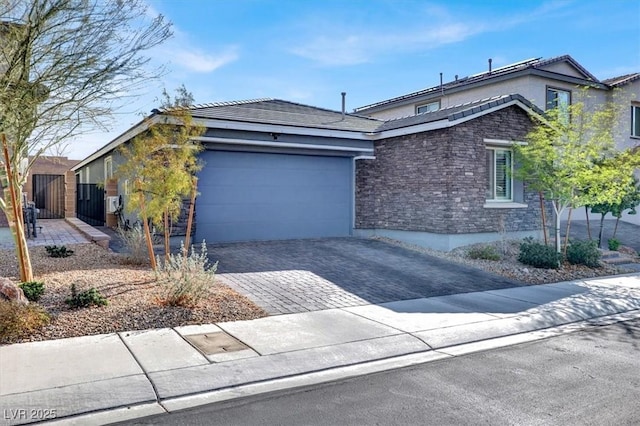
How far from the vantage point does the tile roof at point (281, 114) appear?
44.1ft

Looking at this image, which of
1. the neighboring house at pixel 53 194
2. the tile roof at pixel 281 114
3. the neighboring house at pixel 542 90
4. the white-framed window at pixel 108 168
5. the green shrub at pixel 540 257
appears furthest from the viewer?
the neighboring house at pixel 53 194

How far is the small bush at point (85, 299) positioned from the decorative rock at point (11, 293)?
564mm

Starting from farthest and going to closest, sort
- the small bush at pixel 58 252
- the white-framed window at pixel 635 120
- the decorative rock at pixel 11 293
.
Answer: the white-framed window at pixel 635 120
the small bush at pixel 58 252
the decorative rock at pixel 11 293

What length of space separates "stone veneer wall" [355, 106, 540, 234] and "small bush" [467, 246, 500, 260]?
2.38ft

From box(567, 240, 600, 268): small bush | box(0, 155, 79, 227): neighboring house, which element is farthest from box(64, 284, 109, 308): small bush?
box(0, 155, 79, 227): neighboring house

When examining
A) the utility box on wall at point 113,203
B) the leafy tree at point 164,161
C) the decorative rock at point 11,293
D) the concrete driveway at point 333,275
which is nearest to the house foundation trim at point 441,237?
the concrete driveway at point 333,275

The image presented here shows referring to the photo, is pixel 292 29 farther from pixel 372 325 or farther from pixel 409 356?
pixel 409 356

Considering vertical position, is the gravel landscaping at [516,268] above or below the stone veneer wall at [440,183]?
below

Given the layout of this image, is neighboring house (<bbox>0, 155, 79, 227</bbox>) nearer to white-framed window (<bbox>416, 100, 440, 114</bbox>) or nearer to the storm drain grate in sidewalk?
white-framed window (<bbox>416, 100, 440, 114</bbox>)

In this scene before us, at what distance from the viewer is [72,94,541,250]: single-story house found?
43.5 ft

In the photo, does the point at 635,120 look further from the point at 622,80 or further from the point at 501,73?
the point at 501,73

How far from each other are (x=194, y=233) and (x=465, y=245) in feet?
24.8

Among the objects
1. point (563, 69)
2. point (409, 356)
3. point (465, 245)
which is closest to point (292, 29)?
point (465, 245)

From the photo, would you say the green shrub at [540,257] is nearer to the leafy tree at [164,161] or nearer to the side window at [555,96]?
the leafy tree at [164,161]
